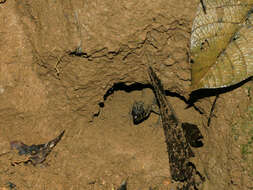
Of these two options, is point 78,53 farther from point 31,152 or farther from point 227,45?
point 227,45

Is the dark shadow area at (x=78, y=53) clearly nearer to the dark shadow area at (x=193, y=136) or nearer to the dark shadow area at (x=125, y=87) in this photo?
the dark shadow area at (x=125, y=87)

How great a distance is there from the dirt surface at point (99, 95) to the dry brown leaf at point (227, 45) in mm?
129

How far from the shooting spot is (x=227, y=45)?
5.68 feet

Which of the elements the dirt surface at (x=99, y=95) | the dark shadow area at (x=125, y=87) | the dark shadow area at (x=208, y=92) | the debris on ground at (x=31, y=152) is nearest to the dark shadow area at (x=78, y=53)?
the dirt surface at (x=99, y=95)

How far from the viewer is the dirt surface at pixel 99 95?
1849 millimetres

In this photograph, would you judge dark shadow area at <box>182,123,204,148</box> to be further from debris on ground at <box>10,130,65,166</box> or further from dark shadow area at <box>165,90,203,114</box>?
debris on ground at <box>10,130,65,166</box>

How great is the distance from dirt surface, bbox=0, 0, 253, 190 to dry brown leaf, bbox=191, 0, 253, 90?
0.13 m

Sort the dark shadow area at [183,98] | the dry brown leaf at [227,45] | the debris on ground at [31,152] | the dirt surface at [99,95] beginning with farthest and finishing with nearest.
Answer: the dark shadow area at [183,98] < the debris on ground at [31,152] < the dirt surface at [99,95] < the dry brown leaf at [227,45]

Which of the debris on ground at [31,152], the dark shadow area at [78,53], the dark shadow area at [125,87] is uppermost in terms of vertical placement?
the dark shadow area at [78,53]

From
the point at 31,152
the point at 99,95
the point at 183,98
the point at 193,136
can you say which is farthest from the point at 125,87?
the point at 31,152

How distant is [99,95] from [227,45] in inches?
32.5

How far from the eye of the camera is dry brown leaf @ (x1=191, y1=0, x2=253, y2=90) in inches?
67.7

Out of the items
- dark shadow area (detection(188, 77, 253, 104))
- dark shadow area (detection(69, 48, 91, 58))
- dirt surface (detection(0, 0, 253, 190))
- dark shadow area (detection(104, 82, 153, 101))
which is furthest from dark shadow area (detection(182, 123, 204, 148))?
dark shadow area (detection(69, 48, 91, 58))

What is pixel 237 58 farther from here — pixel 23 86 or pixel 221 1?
pixel 23 86
